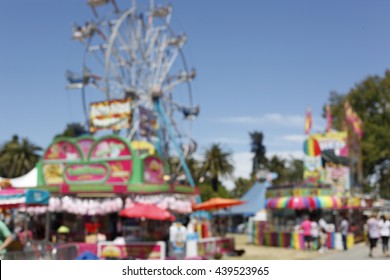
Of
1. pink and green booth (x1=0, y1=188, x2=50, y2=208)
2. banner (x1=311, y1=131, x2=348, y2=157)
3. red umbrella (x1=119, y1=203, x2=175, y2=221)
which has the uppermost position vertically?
banner (x1=311, y1=131, x2=348, y2=157)

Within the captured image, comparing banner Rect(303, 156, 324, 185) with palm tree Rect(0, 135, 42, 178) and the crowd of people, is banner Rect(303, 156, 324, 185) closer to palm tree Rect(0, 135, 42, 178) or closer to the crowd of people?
the crowd of people

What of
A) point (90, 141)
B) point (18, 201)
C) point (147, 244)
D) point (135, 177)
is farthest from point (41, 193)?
point (90, 141)

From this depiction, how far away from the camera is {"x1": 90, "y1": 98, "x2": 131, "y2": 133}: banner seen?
22359mm

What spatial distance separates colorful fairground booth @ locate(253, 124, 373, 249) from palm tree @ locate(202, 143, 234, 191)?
2056 centimetres

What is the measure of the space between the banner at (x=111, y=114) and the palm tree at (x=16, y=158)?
14.8 meters

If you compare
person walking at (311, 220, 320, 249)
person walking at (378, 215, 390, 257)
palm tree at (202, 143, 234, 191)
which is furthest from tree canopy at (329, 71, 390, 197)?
person walking at (378, 215, 390, 257)

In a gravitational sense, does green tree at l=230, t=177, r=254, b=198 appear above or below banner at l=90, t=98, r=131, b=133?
below

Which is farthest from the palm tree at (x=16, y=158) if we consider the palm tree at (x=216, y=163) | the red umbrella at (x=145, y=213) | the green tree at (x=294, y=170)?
the green tree at (x=294, y=170)

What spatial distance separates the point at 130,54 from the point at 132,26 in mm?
1455

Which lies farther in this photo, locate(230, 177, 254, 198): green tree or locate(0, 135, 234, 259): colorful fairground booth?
locate(230, 177, 254, 198): green tree

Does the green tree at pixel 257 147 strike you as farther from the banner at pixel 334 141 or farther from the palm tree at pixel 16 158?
the banner at pixel 334 141

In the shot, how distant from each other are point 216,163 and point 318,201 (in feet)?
80.2

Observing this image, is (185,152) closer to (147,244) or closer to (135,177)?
(135,177)

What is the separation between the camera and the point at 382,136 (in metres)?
36.2
